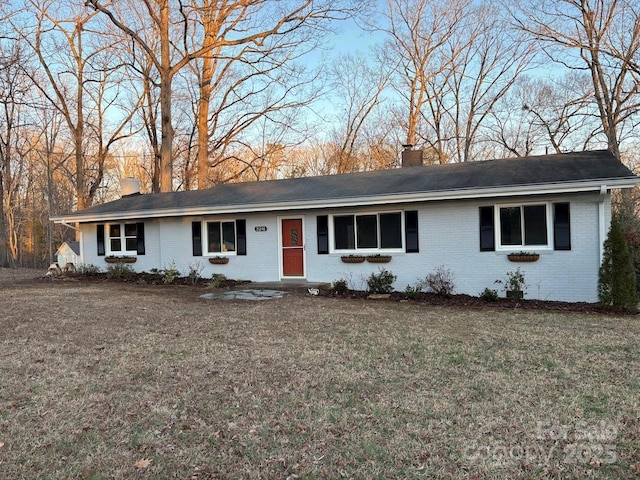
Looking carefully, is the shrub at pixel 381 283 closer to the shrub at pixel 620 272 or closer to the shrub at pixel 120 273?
the shrub at pixel 620 272

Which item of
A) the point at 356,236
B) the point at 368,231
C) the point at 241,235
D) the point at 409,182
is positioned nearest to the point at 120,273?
the point at 241,235

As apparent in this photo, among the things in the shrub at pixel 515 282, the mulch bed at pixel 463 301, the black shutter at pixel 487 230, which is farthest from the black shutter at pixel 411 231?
the shrub at pixel 515 282

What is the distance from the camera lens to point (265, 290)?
35.6 ft

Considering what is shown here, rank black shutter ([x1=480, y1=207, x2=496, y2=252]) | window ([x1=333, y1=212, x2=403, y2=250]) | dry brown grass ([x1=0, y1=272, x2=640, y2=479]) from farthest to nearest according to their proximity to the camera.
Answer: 1. window ([x1=333, y1=212, x2=403, y2=250])
2. black shutter ([x1=480, y1=207, x2=496, y2=252])
3. dry brown grass ([x1=0, y1=272, x2=640, y2=479])

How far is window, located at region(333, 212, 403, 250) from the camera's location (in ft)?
35.2

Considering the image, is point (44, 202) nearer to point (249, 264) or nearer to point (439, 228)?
point (249, 264)

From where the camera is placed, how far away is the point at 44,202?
112 ft

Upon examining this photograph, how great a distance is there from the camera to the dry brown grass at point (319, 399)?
277 cm

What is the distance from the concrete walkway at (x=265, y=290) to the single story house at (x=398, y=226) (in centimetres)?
44

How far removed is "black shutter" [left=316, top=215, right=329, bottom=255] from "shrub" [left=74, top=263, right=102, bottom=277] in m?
7.69

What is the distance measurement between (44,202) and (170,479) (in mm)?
37756

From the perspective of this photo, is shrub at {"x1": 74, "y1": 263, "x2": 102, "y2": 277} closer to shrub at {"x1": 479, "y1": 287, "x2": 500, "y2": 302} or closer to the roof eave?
the roof eave

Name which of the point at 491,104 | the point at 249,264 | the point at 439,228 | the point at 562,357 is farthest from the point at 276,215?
the point at 491,104

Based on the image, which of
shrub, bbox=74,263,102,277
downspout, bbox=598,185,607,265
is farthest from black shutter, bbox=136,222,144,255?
downspout, bbox=598,185,607,265
